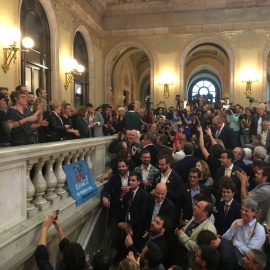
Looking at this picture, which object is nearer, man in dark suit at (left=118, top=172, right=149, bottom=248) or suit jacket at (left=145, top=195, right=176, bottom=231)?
suit jacket at (left=145, top=195, right=176, bottom=231)

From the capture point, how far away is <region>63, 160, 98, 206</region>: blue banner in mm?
4355

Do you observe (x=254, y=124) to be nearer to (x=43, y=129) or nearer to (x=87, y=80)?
(x=43, y=129)

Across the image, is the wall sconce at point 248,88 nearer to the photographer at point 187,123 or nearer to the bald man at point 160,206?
the photographer at point 187,123

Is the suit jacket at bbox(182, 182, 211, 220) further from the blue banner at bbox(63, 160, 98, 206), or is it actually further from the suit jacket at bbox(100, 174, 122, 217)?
the blue banner at bbox(63, 160, 98, 206)

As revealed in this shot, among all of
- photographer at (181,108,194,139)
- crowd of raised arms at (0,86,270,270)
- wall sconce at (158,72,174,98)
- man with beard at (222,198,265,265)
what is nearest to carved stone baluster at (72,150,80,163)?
crowd of raised arms at (0,86,270,270)

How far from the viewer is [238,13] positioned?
49.2ft

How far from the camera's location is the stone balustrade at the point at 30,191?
2936 mm

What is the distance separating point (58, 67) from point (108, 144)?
6.21m

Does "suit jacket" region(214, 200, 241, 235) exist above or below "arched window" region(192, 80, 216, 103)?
below

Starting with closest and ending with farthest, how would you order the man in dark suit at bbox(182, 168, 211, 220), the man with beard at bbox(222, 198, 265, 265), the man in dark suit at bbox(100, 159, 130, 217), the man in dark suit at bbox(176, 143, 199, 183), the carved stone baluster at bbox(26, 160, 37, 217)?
the carved stone baluster at bbox(26, 160, 37, 217) → the man with beard at bbox(222, 198, 265, 265) → the man in dark suit at bbox(182, 168, 211, 220) → the man in dark suit at bbox(100, 159, 130, 217) → the man in dark suit at bbox(176, 143, 199, 183)

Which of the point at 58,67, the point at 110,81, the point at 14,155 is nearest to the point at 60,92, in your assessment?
the point at 58,67

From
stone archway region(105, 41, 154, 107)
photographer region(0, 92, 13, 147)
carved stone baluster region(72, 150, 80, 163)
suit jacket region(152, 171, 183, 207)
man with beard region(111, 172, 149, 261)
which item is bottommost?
man with beard region(111, 172, 149, 261)

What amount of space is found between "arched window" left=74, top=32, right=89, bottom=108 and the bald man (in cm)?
958

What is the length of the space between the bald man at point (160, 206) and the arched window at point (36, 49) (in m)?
6.51
